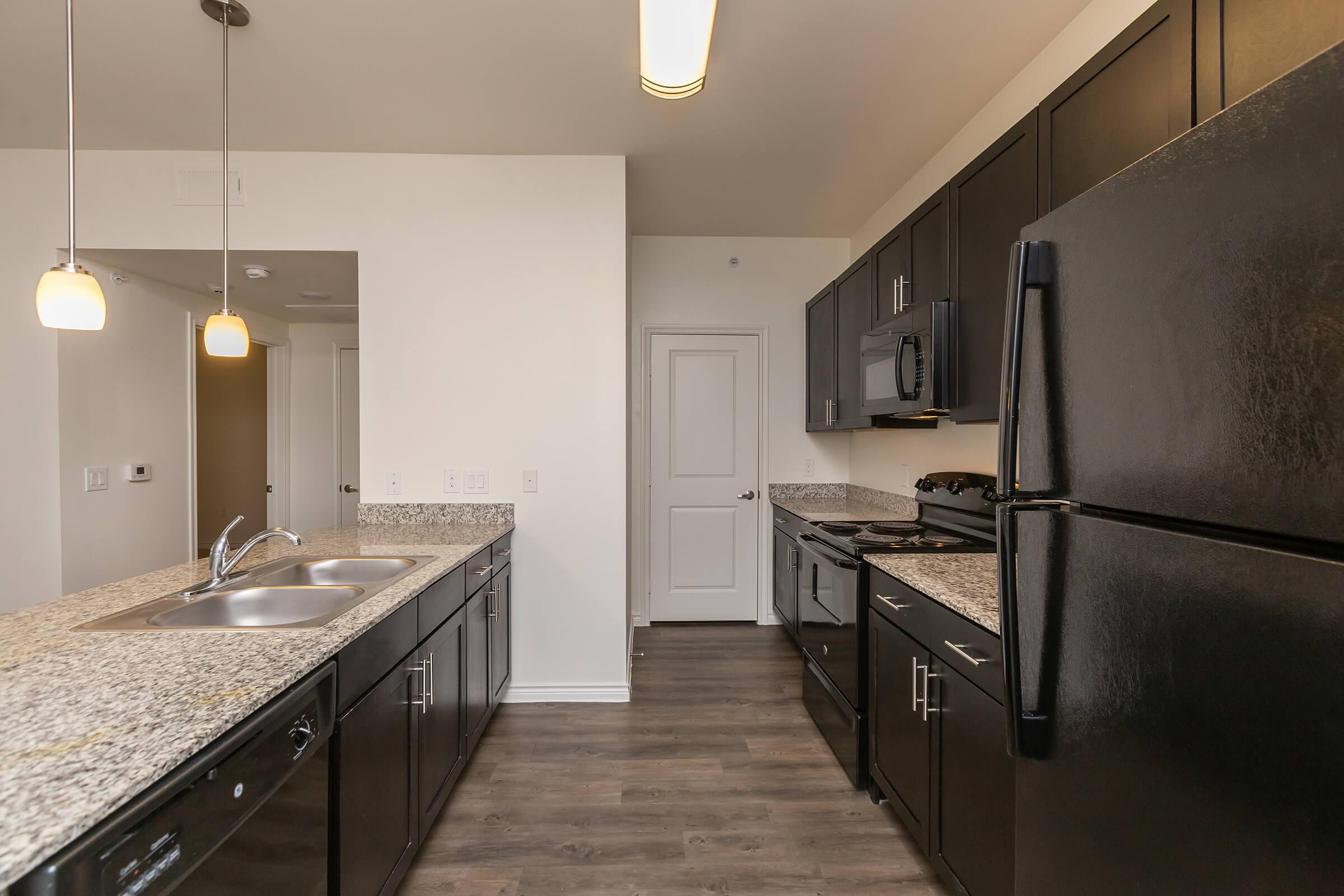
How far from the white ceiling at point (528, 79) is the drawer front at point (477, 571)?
1.91 metres

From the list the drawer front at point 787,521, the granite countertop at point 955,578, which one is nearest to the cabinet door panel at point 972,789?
the granite countertop at point 955,578

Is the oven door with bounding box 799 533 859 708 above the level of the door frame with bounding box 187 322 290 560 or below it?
below

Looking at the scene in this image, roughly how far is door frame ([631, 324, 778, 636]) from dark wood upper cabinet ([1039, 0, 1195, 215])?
8.47 ft

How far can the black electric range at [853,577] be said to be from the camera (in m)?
2.14

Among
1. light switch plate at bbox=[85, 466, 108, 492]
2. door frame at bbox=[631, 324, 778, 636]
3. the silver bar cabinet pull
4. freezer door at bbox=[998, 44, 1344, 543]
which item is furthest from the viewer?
door frame at bbox=[631, 324, 778, 636]

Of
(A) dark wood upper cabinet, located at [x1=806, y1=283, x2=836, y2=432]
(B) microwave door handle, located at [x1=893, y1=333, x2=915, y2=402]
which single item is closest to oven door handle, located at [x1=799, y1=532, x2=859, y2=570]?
(B) microwave door handle, located at [x1=893, y1=333, x2=915, y2=402]

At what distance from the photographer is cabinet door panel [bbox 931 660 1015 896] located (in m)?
1.26

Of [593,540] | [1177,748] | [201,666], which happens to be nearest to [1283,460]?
[1177,748]

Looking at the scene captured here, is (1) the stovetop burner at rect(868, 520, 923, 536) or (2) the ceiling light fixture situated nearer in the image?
(2) the ceiling light fixture

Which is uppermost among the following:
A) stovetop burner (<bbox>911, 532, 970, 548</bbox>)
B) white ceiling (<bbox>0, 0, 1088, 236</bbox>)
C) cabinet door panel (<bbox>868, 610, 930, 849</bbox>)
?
white ceiling (<bbox>0, 0, 1088, 236</bbox>)

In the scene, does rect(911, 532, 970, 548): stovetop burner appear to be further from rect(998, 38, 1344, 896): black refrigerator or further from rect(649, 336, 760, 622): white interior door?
rect(649, 336, 760, 622): white interior door

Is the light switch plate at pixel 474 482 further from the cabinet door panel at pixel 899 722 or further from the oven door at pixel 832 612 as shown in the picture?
the cabinet door panel at pixel 899 722

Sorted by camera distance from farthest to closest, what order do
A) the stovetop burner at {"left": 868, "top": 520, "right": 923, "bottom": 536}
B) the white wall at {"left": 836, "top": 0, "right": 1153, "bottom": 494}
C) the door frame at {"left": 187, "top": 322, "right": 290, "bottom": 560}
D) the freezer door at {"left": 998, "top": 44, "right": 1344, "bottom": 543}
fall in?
the door frame at {"left": 187, "top": 322, "right": 290, "bottom": 560}
the stovetop burner at {"left": 868, "top": 520, "right": 923, "bottom": 536}
the white wall at {"left": 836, "top": 0, "right": 1153, "bottom": 494}
the freezer door at {"left": 998, "top": 44, "right": 1344, "bottom": 543}

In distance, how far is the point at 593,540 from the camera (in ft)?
9.64
